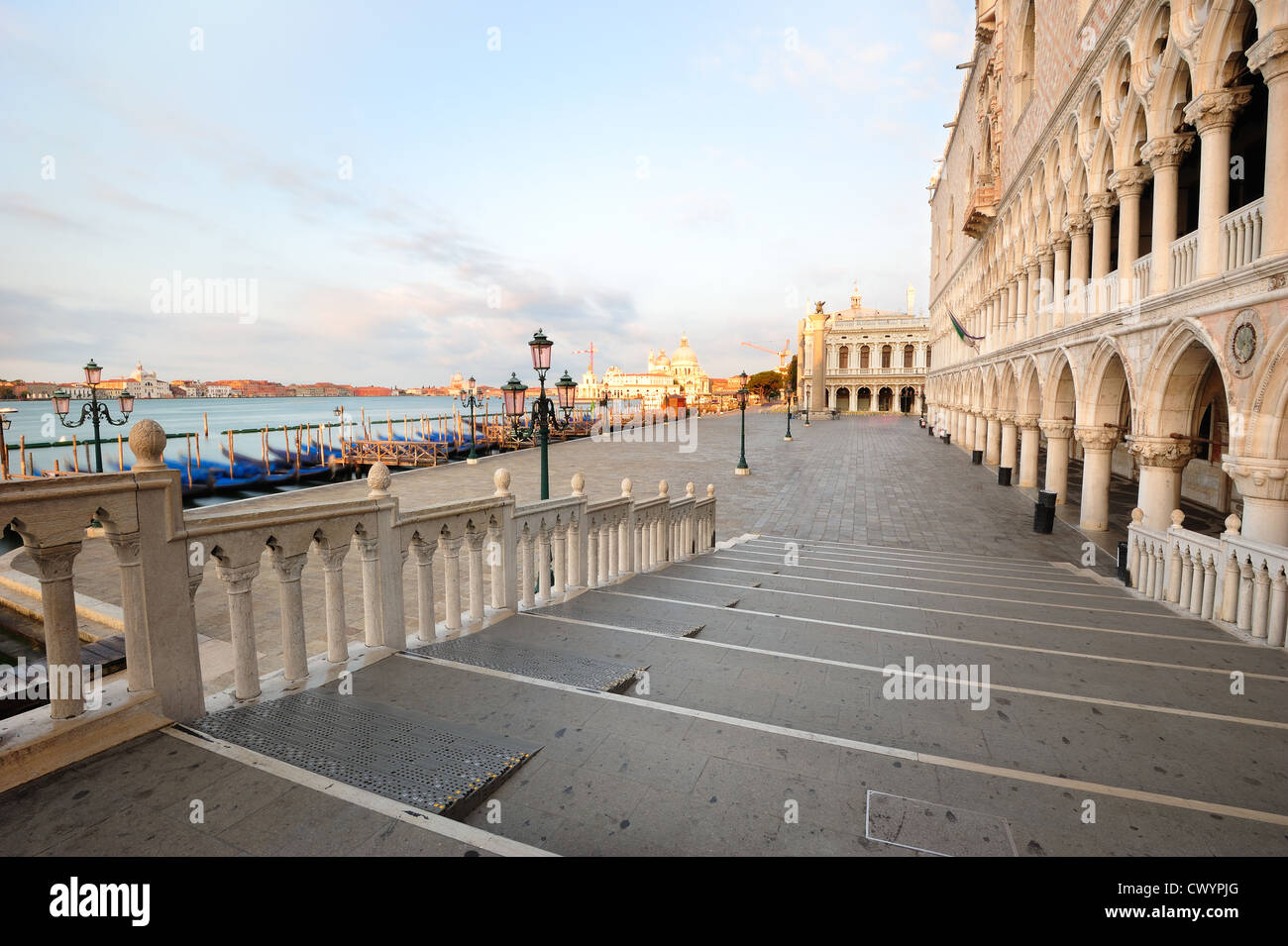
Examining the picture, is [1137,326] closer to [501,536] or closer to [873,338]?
[501,536]

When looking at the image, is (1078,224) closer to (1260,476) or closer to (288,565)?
(1260,476)

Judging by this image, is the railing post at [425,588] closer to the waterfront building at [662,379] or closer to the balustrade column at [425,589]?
the balustrade column at [425,589]

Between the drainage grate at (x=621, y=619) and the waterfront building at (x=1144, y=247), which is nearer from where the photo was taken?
the drainage grate at (x=621, y=619)

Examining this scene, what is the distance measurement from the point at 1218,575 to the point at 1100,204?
987 centimetres

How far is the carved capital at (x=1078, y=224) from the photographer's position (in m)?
14.0

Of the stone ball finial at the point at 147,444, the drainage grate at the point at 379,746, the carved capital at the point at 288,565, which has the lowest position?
the drainage grate at the point at 379,746

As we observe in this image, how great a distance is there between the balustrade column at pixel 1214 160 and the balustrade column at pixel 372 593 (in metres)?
10.9

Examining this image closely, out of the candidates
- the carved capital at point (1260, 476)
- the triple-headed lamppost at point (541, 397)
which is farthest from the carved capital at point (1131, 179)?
the triple-headed lamppost at point (541, 397)

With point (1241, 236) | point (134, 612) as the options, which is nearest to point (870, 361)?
point (1241, 236)

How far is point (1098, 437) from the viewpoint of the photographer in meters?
13.2

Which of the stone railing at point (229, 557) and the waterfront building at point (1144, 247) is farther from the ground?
the waterfront building at point (1144, 247)

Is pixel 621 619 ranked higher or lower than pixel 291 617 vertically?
lower

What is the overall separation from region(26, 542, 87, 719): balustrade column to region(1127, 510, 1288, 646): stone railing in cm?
867

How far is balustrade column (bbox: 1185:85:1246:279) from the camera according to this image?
8.29 meters
